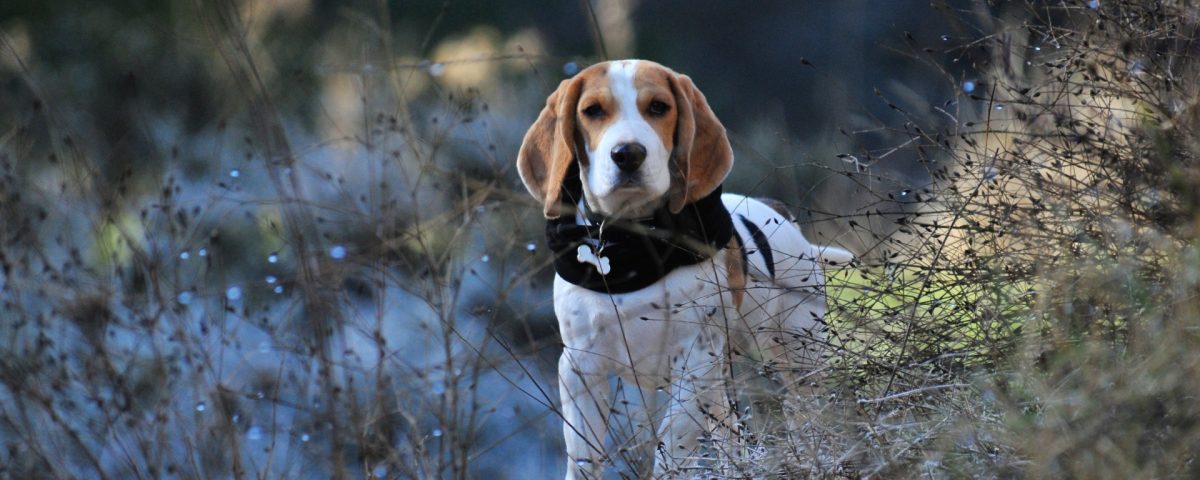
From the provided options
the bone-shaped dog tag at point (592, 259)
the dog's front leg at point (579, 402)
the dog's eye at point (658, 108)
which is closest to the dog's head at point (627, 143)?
the dog's eye at point (658, 108)

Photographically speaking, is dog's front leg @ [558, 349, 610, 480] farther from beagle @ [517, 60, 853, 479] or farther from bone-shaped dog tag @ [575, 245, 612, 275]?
bone-shaped dog tag @ [575, 245, 612, 275]

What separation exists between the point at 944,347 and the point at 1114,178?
19.9 inches

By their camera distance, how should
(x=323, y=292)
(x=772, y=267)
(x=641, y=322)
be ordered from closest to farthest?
(x=323, y=292) < (x=641, y=322) < (x=772, y=267)

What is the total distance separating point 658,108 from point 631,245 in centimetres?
38

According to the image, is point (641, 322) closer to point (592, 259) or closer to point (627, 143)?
point (592, 259)

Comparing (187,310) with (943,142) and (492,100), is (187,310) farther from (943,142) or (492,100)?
(492,100)

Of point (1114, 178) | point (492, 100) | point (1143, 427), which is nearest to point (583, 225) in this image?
point (1114, 178)

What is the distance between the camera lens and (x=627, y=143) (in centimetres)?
362

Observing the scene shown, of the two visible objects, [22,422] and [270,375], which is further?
[270,375]

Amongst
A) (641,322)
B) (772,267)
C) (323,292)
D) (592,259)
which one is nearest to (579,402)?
(641,322)

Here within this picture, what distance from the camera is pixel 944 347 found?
9.95 feet

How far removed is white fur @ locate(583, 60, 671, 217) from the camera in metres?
3.65

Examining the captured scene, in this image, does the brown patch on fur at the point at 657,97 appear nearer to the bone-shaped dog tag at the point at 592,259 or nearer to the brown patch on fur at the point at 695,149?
the brown patch on fur at the point at 695,149

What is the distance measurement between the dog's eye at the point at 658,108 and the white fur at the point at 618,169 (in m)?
0.05
